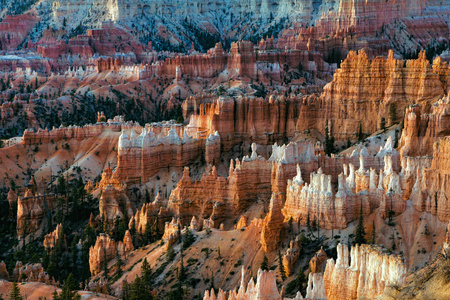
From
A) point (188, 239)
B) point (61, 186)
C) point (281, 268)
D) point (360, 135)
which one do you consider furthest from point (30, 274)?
point (360, 135)

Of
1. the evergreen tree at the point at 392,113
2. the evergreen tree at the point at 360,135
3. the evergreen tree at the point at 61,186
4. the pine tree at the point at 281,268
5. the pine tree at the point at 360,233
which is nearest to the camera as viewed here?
the pine tree at the point at 360,233

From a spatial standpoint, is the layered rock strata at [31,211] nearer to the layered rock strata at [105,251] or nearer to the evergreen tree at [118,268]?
the layered rock strata at [105,251]

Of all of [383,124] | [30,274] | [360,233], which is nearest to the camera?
[360,233]

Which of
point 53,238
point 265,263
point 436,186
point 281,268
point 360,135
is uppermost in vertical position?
point 436,186

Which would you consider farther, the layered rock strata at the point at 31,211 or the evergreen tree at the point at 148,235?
the layered rock strata at the point at 31,211

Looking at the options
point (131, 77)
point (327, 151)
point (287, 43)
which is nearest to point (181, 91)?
point (131, 77)

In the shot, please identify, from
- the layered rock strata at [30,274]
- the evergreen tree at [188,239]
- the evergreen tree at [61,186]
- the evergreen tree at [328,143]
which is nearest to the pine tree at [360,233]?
the evergreen tree at [188,239]

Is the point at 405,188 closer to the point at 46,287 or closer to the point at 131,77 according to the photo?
the point at 46,287

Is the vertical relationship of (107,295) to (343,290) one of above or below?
below

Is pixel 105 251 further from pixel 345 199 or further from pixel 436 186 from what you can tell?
pixel 436 186

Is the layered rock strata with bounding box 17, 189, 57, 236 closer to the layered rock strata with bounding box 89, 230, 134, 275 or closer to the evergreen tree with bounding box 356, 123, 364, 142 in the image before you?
the layered rock strata with bounding box 89, 230, 134, 275

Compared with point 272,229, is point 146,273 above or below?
below
